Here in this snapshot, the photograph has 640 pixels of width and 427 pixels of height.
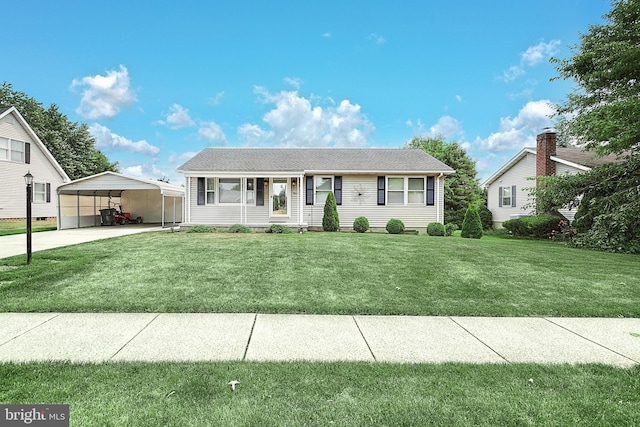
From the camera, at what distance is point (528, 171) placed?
20.6 metres

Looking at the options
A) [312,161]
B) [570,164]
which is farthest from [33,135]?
[570,164]

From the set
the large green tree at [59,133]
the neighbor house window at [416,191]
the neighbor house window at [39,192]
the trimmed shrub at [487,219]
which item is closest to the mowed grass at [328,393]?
the neighbor house window at [416,191]

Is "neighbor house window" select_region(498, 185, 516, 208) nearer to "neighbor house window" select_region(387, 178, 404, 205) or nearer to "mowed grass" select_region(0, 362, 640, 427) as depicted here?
"neighbor house window" select_region(387, 178, 404, 205)

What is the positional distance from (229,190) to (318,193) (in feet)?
14.7

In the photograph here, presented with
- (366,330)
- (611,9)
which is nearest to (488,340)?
(366,330)

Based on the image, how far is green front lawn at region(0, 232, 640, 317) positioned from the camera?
5055 millimetres

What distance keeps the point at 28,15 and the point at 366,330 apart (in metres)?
22.7

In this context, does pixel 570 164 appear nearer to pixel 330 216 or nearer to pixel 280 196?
pixel 330 216

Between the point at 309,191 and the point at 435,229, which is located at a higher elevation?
the point at 309,191

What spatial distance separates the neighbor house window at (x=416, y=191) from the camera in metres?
17.1

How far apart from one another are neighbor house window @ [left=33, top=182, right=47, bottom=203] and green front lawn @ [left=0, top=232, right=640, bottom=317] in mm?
16228

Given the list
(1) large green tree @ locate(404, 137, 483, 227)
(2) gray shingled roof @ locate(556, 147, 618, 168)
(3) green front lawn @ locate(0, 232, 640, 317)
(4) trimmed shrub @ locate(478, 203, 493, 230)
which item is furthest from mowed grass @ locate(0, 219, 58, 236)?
(1) large green tree @ locate(404, 137, 483, 227)

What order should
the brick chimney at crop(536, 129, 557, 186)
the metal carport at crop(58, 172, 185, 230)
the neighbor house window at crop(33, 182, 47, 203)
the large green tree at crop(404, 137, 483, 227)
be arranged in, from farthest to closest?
the large green tree at crop(404, 137, 483, 227), the neighbor house window at crop(33, 182, 47, 203), the brick chimney at crop(536, 129, 557, 186), the metal carport at crop(58, 172, 185, 230)

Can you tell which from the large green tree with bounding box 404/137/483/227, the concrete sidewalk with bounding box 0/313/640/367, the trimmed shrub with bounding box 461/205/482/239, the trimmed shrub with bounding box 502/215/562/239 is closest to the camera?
the concrete sidewalk with bounding box 0/313/640/367
